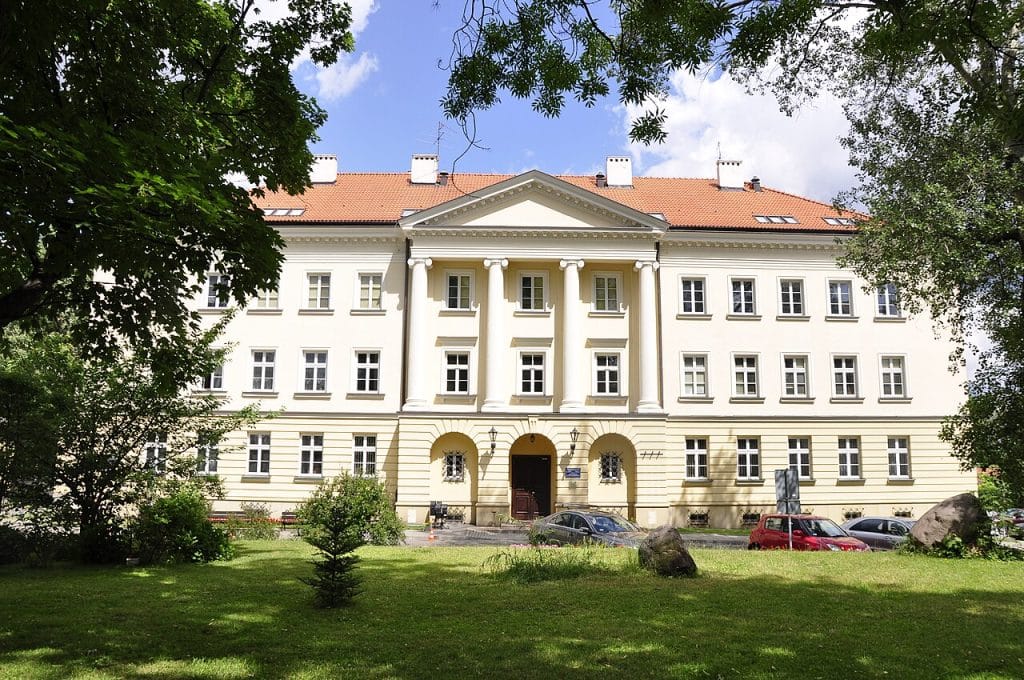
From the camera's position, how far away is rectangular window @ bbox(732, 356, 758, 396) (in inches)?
1353

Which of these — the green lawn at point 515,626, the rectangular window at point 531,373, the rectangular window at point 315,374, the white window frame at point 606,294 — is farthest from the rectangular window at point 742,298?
the green lawn at point 515,626

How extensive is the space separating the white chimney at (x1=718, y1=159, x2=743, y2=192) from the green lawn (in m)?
28.2

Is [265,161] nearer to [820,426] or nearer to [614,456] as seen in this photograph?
[614,456]

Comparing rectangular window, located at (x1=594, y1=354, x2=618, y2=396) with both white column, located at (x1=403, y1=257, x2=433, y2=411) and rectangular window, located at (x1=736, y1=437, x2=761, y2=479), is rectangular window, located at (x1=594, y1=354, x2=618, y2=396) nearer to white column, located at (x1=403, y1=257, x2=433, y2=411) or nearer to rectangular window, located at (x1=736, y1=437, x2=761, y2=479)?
rectangular window, located at (x1=736, y1=437, x2=761, y2=479)

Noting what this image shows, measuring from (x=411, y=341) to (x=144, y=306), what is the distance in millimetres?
21291

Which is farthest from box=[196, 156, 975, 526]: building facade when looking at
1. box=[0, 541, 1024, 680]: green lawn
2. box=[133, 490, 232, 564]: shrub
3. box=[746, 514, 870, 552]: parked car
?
box=[0, 541, 1024, 680]: green lawn

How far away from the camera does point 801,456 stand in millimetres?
34188

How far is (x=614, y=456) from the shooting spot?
109 feet

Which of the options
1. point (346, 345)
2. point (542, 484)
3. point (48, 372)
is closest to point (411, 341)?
point (346, 345)

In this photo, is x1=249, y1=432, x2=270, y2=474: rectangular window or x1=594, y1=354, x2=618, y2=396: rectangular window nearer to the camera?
x1=249, y1=432, x2=270, y2=474: rectangular window

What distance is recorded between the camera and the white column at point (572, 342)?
108 ft

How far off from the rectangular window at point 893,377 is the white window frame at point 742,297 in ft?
20.5

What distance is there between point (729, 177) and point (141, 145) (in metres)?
35.5

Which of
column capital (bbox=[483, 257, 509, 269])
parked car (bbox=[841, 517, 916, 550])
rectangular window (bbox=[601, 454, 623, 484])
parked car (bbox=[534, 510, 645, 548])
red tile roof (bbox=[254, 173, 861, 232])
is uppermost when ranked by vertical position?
red tile roof (bbox=[254, 173, 861, 232])
